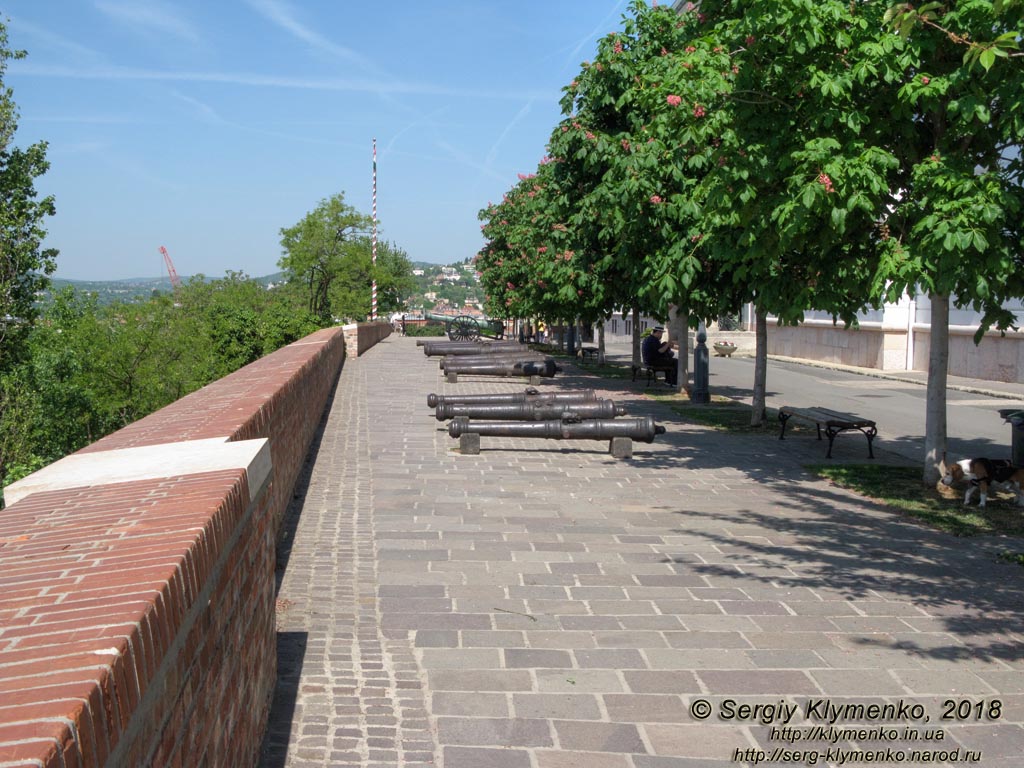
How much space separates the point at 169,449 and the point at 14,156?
1392 inches

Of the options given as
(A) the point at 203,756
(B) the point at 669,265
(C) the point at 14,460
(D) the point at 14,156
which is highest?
(D) the point at 14,156

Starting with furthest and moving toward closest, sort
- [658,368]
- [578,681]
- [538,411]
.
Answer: [658,368] → [538,411] → [578,681]

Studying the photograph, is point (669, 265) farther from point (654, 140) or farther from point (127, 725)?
point (127, 725)

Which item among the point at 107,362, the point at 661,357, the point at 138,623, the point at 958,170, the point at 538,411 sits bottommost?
the point at 107,362

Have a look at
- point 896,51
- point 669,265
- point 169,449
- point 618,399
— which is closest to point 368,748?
point 169,449

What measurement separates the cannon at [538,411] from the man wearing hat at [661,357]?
8.35 meters

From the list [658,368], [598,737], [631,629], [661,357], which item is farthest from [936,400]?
[661,357]

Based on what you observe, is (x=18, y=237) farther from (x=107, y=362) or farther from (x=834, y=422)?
(x=834, y=422)

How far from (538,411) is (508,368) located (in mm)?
10548

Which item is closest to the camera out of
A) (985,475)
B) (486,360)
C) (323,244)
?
(985,475)

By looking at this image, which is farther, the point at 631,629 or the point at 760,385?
the point at 760,385

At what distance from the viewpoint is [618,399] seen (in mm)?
18469

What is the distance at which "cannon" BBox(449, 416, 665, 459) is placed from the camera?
1168 cm

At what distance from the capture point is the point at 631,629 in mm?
5527
